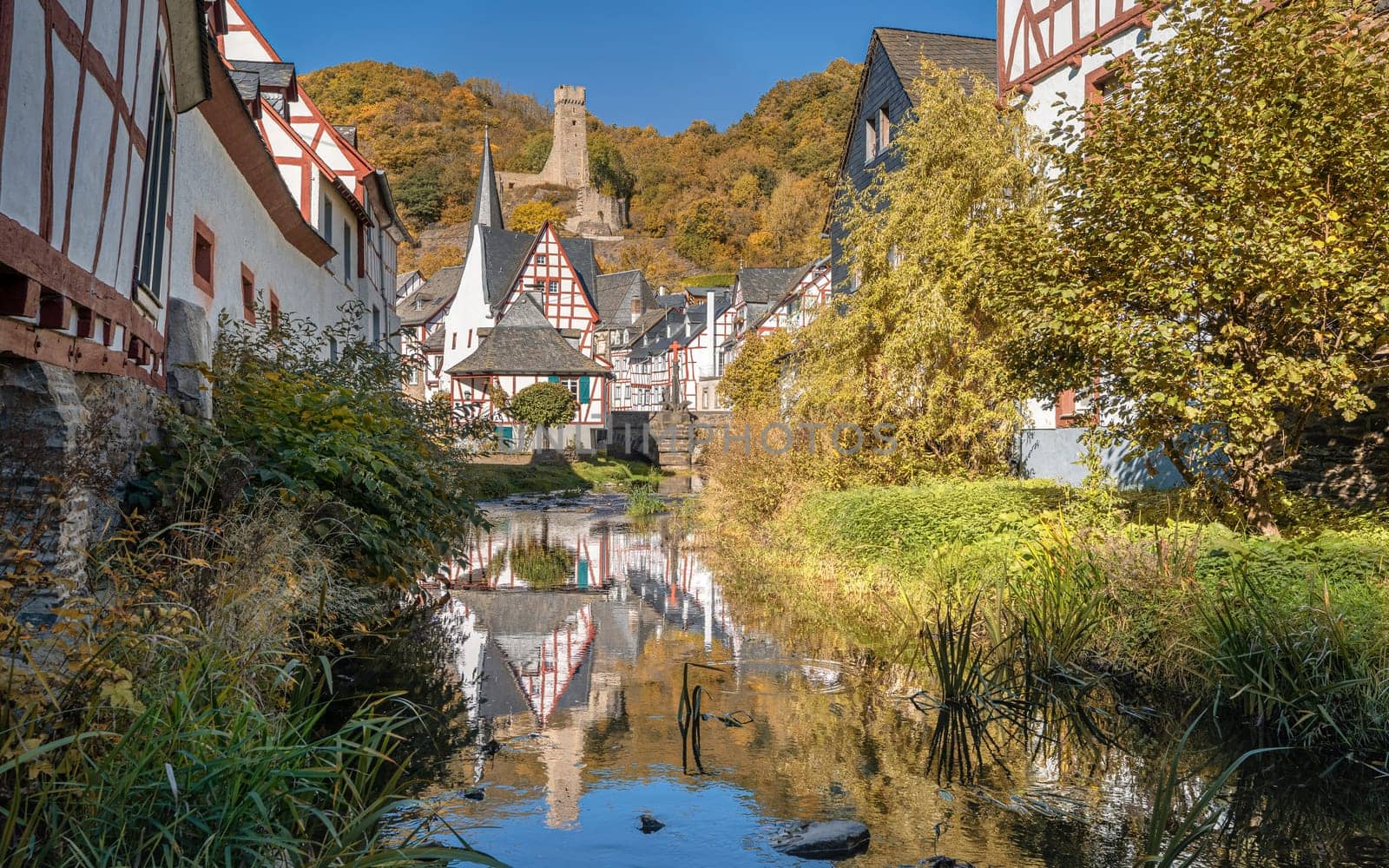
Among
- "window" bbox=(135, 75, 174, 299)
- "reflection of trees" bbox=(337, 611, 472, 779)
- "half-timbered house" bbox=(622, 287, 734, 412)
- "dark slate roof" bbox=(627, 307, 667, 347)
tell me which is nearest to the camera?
"reflection of trees" bbox=(337, 611, 472, 779)

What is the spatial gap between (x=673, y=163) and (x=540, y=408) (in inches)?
2788

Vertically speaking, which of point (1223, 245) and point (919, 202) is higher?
point (919, 202)

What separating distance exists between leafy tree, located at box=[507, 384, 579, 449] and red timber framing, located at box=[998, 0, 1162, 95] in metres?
27.0

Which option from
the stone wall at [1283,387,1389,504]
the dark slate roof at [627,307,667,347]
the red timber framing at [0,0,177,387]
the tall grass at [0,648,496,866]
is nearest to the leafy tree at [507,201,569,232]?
the dark slate roof at [627,307,667,347]

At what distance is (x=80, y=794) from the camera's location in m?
3.64

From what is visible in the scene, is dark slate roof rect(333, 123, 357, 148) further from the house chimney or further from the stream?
the house chimney

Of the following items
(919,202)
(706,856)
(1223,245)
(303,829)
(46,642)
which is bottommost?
(706,856)

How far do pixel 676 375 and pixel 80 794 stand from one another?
2355 inches

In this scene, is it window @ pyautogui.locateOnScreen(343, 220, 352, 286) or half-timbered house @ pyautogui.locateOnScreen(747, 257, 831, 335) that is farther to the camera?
half-timbered house @ pyautogui.locateOnScreen(747, 257, 831, 335)

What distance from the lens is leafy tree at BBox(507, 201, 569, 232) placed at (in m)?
96.4

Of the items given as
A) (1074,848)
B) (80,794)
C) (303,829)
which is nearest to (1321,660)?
(1074,848)

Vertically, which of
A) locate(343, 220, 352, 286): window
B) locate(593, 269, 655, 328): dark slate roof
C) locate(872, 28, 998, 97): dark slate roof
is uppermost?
locate(593, 269, 655, 328): dark slate roof

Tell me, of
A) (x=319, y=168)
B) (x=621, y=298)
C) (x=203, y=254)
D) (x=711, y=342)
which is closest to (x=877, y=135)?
(x=319, y=168)

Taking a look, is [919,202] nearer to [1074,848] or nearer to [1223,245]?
[1223,245]
